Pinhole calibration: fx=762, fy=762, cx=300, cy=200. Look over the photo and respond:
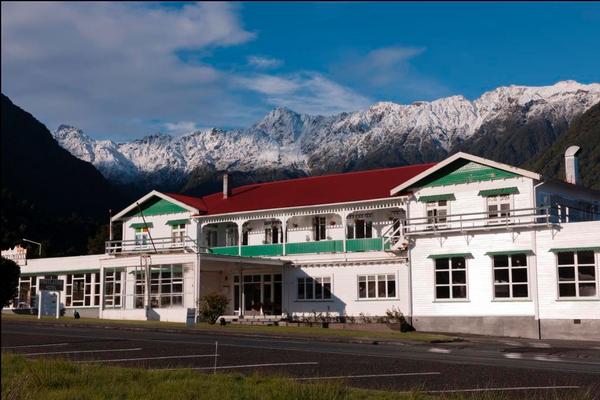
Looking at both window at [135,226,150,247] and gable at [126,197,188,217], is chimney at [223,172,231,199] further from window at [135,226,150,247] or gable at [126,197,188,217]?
window at [135,226,150,247]

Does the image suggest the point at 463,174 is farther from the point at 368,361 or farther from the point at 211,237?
the point at 368,361

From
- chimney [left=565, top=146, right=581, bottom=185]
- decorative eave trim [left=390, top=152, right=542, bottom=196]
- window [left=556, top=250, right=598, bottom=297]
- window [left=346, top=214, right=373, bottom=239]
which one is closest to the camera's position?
window [left=556, top=250, right=598, bottom=297]

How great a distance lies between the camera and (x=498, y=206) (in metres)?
35.2

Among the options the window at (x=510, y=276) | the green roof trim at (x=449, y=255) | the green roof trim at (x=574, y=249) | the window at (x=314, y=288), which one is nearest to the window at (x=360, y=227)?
the window at (x=314, y=288)

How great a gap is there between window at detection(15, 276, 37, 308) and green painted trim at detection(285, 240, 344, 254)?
2005 centimetres

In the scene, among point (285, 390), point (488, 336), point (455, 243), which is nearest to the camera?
point (285, 390)

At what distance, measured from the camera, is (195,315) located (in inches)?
1411

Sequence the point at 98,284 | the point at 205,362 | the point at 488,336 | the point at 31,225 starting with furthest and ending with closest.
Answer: the point at 31,225 < the point at 98,284 < the point at 488,336 < the point at 205,362

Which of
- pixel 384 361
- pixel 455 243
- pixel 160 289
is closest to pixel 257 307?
pixel 160 289

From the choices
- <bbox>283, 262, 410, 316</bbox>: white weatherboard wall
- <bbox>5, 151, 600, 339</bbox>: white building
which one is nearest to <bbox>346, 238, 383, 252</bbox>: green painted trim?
<bbox>5, 151, 600, 339</bbox>: white building

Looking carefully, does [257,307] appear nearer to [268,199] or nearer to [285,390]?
[268,199]

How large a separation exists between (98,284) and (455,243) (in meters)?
24.6

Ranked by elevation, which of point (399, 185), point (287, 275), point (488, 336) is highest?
point (399, 185)

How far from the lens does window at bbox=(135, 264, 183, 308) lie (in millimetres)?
39656
